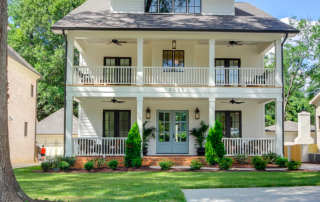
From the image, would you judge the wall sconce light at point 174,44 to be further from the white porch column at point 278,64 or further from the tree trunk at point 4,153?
the tree trunk at point 4,153

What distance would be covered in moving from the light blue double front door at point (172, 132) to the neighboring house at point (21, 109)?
928 centimetres

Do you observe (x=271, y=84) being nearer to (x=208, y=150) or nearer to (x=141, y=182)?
(x=208, y=150)

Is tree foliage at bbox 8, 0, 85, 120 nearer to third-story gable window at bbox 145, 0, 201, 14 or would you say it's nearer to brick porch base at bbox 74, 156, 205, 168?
third-story gable window at bbox 145, 0, 201, 14

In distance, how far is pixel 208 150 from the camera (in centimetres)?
1416

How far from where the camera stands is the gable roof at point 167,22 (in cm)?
1454

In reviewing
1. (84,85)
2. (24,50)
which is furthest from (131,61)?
(24,50)

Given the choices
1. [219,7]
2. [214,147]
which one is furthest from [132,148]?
[219,7]

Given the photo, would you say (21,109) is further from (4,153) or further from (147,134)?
(4,153)

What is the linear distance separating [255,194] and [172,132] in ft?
31.1

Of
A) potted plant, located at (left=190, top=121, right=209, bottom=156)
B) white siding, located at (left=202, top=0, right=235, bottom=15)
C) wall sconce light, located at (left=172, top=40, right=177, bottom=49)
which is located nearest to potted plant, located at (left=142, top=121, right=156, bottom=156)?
potted plant, located at (left=190, top=121, right=209, bottom=156)

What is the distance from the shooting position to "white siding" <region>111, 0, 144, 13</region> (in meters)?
16.9

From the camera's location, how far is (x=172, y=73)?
16672 millimetres

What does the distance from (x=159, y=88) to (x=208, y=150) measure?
11.9ft

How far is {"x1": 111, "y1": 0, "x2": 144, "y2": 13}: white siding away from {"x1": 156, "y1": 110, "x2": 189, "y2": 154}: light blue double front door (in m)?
5.68
